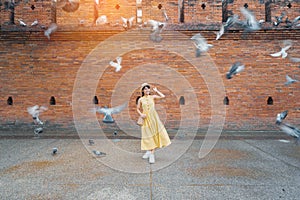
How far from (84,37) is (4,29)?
8.07 feet

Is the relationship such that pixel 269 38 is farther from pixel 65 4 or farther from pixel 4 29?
pixel 4 29

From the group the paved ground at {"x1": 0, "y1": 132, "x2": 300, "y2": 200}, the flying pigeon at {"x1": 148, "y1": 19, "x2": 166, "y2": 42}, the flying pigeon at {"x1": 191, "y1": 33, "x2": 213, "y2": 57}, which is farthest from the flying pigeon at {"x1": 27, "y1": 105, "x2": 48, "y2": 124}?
the flying pigeon at {"x1": 191, "y1": 33, "x2": 213, "y2": 57}

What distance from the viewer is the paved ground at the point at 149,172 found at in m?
2.66

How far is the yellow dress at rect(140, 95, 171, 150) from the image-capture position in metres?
3.91

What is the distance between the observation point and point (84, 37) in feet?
22.9

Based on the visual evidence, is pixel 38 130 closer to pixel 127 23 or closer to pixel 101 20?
pixel 101 20


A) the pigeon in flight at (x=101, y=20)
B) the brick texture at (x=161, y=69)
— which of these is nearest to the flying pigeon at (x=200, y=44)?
the brick texture at (x=161, y=69)

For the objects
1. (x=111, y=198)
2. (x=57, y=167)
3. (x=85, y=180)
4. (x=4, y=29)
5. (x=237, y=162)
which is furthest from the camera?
(x=4, y=29)

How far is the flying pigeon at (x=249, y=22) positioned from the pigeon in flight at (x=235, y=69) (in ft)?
3.73

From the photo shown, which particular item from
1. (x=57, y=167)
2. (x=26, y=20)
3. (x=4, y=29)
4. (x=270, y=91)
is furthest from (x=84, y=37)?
(x=270, y=91)

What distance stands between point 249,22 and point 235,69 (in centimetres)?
153

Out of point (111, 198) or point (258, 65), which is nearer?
point (111, 198)

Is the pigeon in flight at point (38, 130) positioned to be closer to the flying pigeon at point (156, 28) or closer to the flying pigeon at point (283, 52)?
the flying pigeon at point (156, 28)

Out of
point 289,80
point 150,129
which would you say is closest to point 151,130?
point 150,129
